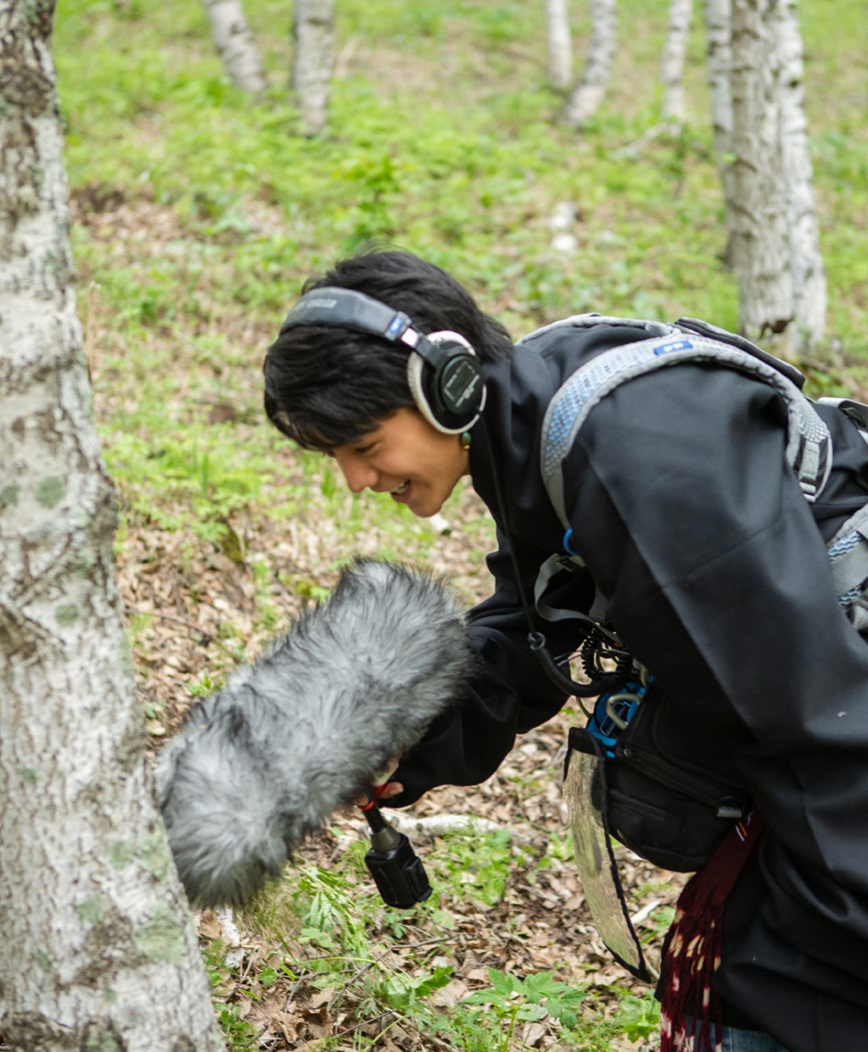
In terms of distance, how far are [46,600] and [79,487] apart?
19 centimetres

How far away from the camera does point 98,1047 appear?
1.88m

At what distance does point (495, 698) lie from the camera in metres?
2.53

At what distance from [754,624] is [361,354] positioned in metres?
0.88

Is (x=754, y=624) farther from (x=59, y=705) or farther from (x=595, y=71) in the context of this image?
(x=595, y=71)

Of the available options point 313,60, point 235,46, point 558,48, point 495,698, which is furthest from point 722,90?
point 495,698

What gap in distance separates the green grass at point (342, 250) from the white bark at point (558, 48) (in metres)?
0.54

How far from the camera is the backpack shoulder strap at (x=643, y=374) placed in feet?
6.37

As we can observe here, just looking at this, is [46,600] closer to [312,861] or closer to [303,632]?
[303,632]

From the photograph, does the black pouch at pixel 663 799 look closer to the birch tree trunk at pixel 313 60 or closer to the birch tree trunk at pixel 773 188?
the birch tree trunk at pixel 773 188

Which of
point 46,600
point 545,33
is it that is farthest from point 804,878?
point 545,33

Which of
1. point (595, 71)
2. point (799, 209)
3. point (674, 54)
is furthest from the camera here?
point (595, 71)

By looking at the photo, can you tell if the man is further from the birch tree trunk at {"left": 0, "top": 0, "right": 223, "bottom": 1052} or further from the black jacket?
the birch tree trunk at {"left": 0, "top": 0, "right": 223, "bottom": 1052}

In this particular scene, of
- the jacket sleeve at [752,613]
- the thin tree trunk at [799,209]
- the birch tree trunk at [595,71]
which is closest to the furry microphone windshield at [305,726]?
the jacket sleeve at [752,613]

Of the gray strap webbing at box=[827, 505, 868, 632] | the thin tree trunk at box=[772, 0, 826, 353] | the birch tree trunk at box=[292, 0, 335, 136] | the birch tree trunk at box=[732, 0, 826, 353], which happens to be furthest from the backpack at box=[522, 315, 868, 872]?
the birch tree trunk at box=[292, 0, 335, 136]
